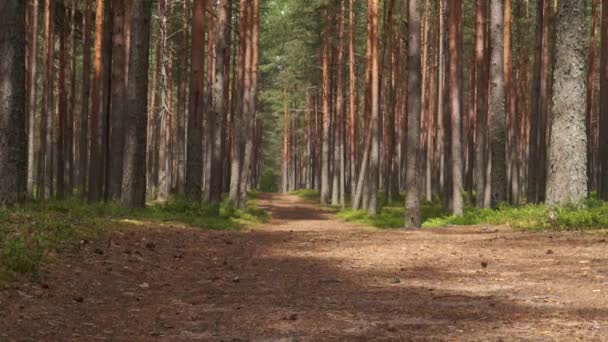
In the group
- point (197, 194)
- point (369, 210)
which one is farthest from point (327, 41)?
point (197, 194)

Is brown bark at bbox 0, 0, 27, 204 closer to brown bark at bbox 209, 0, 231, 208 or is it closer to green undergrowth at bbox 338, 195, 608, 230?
brown bark at bbox 209, 0, 231, 208

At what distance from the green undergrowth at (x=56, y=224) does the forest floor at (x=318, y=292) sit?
0.27 meters

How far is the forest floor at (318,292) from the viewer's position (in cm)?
510

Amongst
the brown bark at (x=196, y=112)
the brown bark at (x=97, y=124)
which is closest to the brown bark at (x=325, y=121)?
the brown bark at (x=97, y=124)

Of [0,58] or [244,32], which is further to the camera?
[244,32]

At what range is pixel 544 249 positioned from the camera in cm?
964

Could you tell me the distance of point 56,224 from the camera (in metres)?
9.14

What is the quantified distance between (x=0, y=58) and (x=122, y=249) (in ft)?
14.6

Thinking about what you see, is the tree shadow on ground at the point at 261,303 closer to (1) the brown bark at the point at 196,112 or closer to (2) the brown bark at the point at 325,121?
(1) the brown bark at the point at 196,112

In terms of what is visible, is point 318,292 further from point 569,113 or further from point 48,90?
point 48,90

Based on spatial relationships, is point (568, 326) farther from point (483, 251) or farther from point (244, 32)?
point (244, 32)

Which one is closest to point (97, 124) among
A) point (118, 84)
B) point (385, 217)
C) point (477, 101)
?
point (118, 84)

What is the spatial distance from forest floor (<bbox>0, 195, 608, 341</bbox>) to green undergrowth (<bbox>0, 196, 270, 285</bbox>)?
27cm

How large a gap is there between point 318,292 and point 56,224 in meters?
4.39
